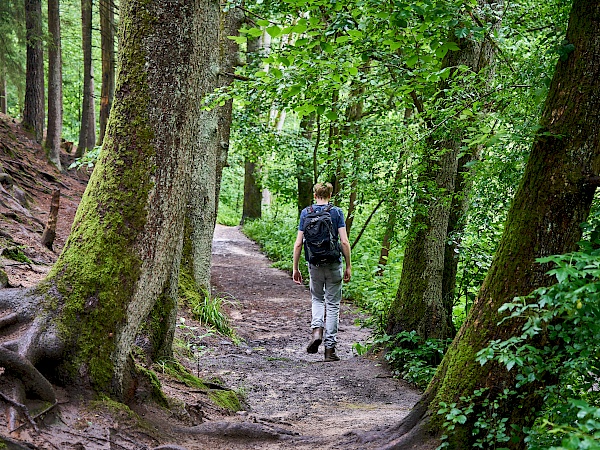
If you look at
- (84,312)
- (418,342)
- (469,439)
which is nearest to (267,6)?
(418,342)

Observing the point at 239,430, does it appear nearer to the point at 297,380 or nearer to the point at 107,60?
the point at 297,380

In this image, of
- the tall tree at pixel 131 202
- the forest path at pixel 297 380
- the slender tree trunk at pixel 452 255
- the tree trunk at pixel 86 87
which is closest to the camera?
the tall tree at pixel 131 202

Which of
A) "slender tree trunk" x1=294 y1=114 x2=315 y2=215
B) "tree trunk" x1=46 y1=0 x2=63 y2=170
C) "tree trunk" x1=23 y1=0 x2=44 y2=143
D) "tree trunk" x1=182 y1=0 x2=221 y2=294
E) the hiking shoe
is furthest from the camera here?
"slender tree trunk" x1=294 y1=114 x2=315 y2=215

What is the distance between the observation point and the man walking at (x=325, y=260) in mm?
8039

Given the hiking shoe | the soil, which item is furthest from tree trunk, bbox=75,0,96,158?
the hiking shoe

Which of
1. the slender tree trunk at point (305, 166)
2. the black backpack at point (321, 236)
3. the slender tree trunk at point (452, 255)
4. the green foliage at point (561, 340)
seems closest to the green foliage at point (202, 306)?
the black backpack at point (321, 236)

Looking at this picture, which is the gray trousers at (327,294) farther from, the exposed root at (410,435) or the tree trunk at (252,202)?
the tree trunk at (252,202)

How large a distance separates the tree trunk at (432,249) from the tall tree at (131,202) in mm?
3947

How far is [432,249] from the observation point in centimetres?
781

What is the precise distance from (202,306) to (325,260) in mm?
2583

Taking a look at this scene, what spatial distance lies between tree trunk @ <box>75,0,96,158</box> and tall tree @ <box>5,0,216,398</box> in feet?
54.8

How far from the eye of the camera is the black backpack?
7.95 metres

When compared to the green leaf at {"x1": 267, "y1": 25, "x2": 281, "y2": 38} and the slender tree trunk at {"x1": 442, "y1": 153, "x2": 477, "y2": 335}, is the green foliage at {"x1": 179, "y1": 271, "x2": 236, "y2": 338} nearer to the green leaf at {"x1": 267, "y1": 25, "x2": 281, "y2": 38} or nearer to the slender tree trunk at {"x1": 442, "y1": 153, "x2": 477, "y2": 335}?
the slender tree trunk at {"x1": 442, "y1": 153, "x2": 477, "y2": 335}

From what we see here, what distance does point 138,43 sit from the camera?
4.30 metres
